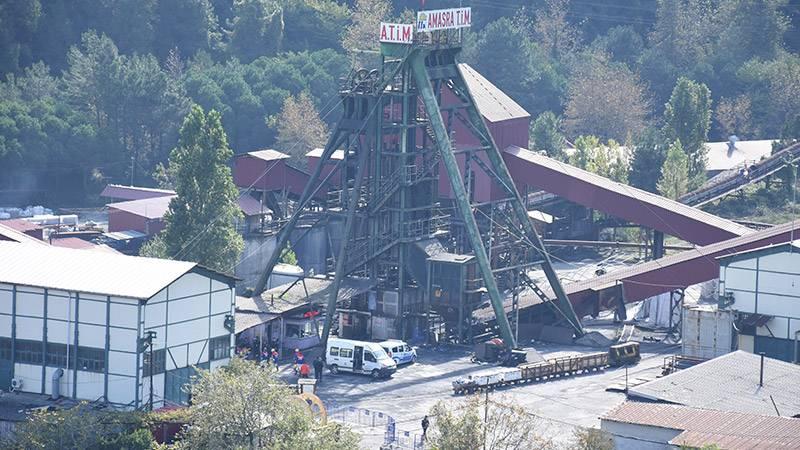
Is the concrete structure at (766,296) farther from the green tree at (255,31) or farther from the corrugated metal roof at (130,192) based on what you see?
the green tree at (255,31)

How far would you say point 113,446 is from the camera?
51.5 meters

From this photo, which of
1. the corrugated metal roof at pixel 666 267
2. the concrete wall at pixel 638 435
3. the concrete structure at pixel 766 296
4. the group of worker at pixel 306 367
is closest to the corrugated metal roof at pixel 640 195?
the corrugated metal roof at pixel 666 267

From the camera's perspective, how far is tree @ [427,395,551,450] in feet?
152

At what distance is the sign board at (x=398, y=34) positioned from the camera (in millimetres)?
69750

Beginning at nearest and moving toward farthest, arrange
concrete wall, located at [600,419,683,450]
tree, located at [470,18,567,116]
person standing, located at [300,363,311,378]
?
concrete wall, located at [600,419,683,450], person standing, located at [300,363,311,378], tree, located at [470,18,567,116]

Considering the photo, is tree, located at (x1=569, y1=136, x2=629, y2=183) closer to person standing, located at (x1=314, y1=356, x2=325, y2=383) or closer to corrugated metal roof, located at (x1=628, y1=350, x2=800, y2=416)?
person standing, located at (x1=314, y1=356, x2=325, y2=383)

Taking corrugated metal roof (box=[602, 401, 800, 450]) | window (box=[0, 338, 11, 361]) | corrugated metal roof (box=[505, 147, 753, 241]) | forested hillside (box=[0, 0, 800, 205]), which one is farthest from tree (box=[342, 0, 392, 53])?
corrugated metal roof (box=[602, 401, 800, 450])

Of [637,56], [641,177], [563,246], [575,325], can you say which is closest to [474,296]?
[575,325]

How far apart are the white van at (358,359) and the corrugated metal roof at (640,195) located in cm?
1858

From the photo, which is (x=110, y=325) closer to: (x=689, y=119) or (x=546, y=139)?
(x=546, y=139)

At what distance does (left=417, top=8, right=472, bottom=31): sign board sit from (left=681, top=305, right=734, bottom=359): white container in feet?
45.3

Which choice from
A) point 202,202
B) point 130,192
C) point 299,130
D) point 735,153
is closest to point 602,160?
point 735,153

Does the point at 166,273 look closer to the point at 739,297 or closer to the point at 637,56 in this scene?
the point at 739,297

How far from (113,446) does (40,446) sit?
2.26 m
